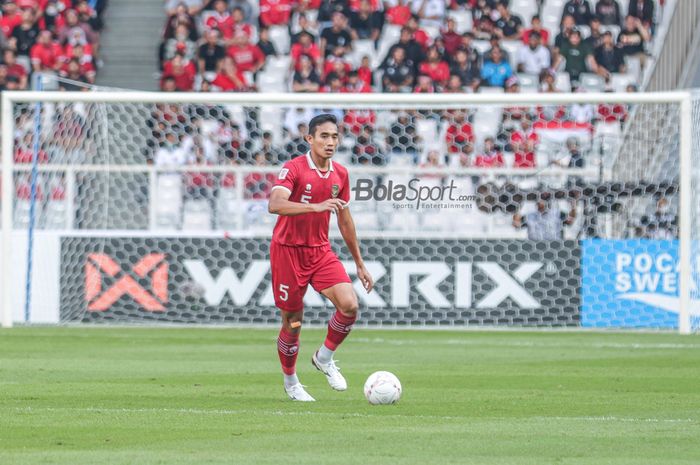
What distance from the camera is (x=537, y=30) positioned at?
23.9 m

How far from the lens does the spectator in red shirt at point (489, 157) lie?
18.3 metres

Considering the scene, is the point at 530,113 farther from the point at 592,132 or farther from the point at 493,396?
the point at 493,396

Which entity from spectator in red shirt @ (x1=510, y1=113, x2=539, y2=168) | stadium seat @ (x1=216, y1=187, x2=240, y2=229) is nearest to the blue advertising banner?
spectator in red shirt @ (x1=510, y1=113, x2=539, y2=168)

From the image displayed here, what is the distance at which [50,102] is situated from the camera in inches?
717

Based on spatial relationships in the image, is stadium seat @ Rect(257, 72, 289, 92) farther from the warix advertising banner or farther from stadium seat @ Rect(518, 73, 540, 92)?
the warix advertising banner

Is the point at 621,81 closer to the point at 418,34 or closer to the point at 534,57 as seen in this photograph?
the point at 534,57

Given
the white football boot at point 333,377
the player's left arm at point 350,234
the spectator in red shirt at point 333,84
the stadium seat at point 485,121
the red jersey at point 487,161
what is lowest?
the white football boot at point 333,377

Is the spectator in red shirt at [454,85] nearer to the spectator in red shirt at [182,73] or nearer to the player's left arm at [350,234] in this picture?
the spectator in red shirt at [182,73]

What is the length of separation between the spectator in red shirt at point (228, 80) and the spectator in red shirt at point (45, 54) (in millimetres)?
3137

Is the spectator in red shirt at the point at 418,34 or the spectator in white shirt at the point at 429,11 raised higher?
the spectator in white shirt at the point at 429,11

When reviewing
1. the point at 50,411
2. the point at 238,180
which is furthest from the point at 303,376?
the point at 238,180

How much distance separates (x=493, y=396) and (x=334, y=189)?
1894 millimetres

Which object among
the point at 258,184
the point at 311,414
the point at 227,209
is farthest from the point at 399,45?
the point at 311,414

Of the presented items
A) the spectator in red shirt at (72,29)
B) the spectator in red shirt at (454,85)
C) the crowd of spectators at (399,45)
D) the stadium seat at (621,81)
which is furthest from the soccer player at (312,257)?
the spectator in red shirt at (72,29)
